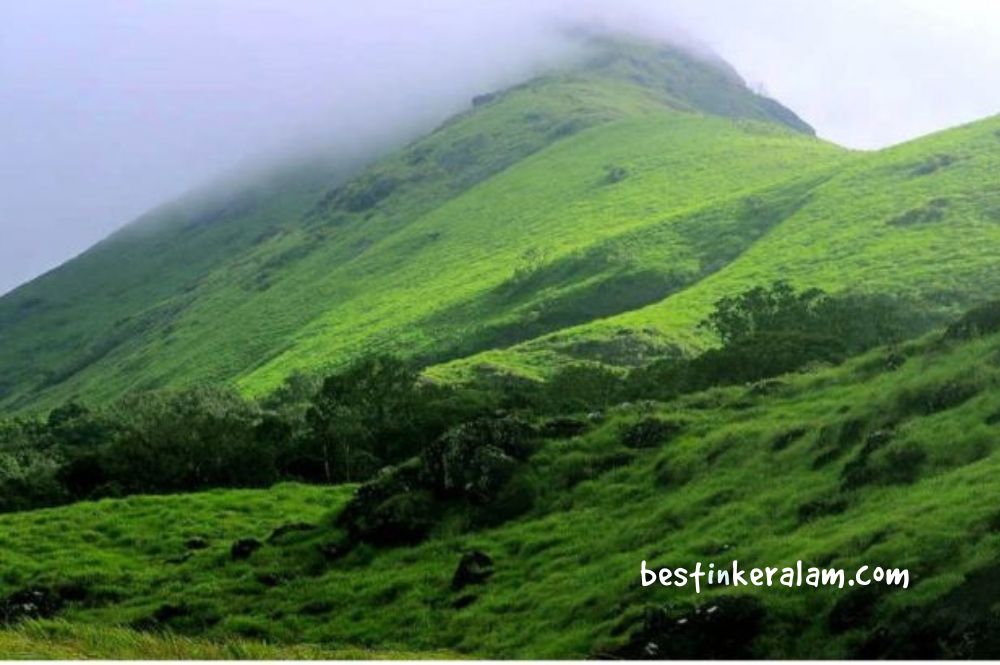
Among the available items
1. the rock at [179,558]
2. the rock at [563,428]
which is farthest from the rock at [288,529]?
the rock at [563,428]

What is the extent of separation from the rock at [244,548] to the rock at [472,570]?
1369 centimetres

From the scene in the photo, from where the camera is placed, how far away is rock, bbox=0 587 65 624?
4981 centimetres

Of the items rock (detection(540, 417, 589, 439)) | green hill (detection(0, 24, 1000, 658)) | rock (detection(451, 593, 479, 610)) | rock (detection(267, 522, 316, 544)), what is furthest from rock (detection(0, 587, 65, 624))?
rock (detection(540, 417, 589, 439))

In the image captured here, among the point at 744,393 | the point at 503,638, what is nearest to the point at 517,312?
the point at 744,393

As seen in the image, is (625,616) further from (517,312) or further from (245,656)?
(517,312)

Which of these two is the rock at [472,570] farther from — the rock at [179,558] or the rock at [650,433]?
the rock at [179,558]

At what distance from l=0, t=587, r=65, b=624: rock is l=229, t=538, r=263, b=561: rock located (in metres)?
7.58

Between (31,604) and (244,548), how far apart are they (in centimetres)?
944

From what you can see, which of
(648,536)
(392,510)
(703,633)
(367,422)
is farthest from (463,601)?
(367,422)

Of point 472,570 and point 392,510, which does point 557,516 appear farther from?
point 392,510

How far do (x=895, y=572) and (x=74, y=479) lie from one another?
65.0m

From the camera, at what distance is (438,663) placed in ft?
82.8

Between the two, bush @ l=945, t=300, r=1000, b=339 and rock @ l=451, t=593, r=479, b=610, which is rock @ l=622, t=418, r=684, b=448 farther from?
rock @ l=451, t=593, r=479, b=610

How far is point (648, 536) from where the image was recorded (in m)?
42.8
